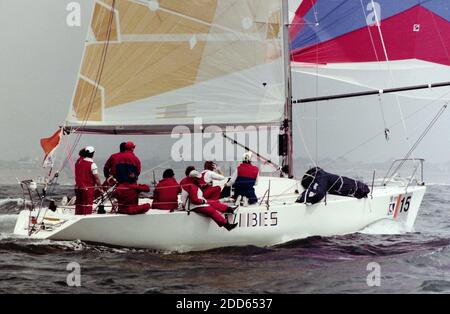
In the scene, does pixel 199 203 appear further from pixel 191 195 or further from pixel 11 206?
pixel 11 206

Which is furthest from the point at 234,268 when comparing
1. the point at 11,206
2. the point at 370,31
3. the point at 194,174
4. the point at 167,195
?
the point at 11,206

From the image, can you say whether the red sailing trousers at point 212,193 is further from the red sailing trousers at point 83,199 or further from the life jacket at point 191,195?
the red sailing trousers at point 83,199

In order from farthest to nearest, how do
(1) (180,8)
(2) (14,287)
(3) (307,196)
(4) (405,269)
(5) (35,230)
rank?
1. (1) (180,8)
2. (3) (307,196)
3. (5) (35,230)
4. (4) (405,269)
5. (2) (14,287)

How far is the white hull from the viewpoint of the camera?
892cm

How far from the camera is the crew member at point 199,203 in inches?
361

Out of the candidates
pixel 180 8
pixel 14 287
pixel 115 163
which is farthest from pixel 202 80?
pixel 14 287

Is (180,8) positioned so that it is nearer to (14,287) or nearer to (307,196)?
(307,196)

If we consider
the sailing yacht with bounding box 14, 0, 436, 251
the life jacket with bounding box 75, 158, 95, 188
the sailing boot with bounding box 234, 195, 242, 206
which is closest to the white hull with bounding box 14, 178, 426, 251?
the sailing yacht with bounding box 14, 0, 436, 251

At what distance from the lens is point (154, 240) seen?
29.9ft

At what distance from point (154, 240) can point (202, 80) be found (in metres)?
3.43

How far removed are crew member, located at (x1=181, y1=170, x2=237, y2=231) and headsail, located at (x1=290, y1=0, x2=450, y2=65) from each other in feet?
13.9

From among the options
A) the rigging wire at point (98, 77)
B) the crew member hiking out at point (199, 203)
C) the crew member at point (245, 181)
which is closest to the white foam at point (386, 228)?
the crew member at point (245, 181)

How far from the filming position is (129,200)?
29.8ft

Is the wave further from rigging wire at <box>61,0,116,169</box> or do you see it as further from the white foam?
the white foam
